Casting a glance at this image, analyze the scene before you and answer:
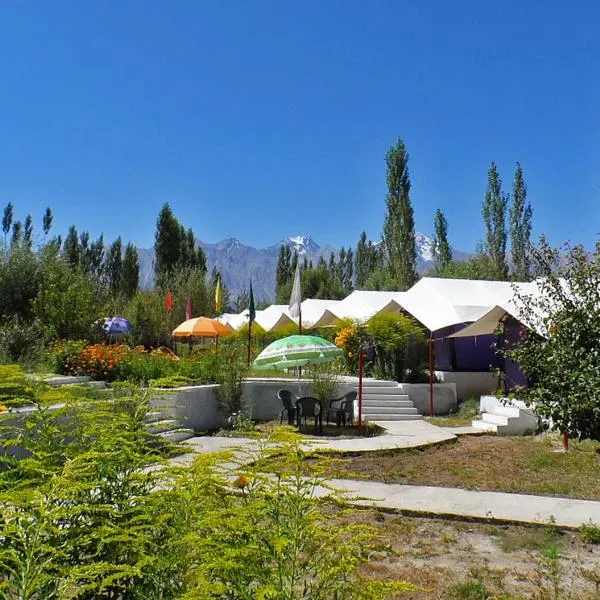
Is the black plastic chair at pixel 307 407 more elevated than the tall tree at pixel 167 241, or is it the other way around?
the tall tree at pixel 167 241

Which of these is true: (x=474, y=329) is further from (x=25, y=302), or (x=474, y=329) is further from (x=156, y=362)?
(x=25, y=302)

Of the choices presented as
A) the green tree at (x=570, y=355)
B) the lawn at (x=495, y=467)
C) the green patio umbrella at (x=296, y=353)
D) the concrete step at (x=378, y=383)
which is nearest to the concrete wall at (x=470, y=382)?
the concrete step at (x=378, y=383)

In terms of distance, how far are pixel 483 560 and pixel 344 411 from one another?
7518 millimetres

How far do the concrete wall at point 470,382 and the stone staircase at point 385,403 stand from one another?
221cm

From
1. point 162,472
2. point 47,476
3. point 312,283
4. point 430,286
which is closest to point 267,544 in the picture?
point 162,472

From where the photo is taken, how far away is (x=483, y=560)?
194 inches

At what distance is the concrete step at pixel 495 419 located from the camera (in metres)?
13.0

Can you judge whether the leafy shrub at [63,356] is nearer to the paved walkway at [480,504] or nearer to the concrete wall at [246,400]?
the concrete wall at [246,400]

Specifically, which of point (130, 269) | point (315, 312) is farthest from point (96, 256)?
point (315, 312)

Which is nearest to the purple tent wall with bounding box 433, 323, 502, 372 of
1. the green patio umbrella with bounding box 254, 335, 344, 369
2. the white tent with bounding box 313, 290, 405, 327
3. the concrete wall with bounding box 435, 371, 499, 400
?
the concrete wall with bounding box 435, 371, 499, 400

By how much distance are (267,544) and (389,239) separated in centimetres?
3835

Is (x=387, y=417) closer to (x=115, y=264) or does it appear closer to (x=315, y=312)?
(x=315, y=312)

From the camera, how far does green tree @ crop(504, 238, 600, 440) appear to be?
452cm

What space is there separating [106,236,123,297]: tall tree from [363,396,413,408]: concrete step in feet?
126
